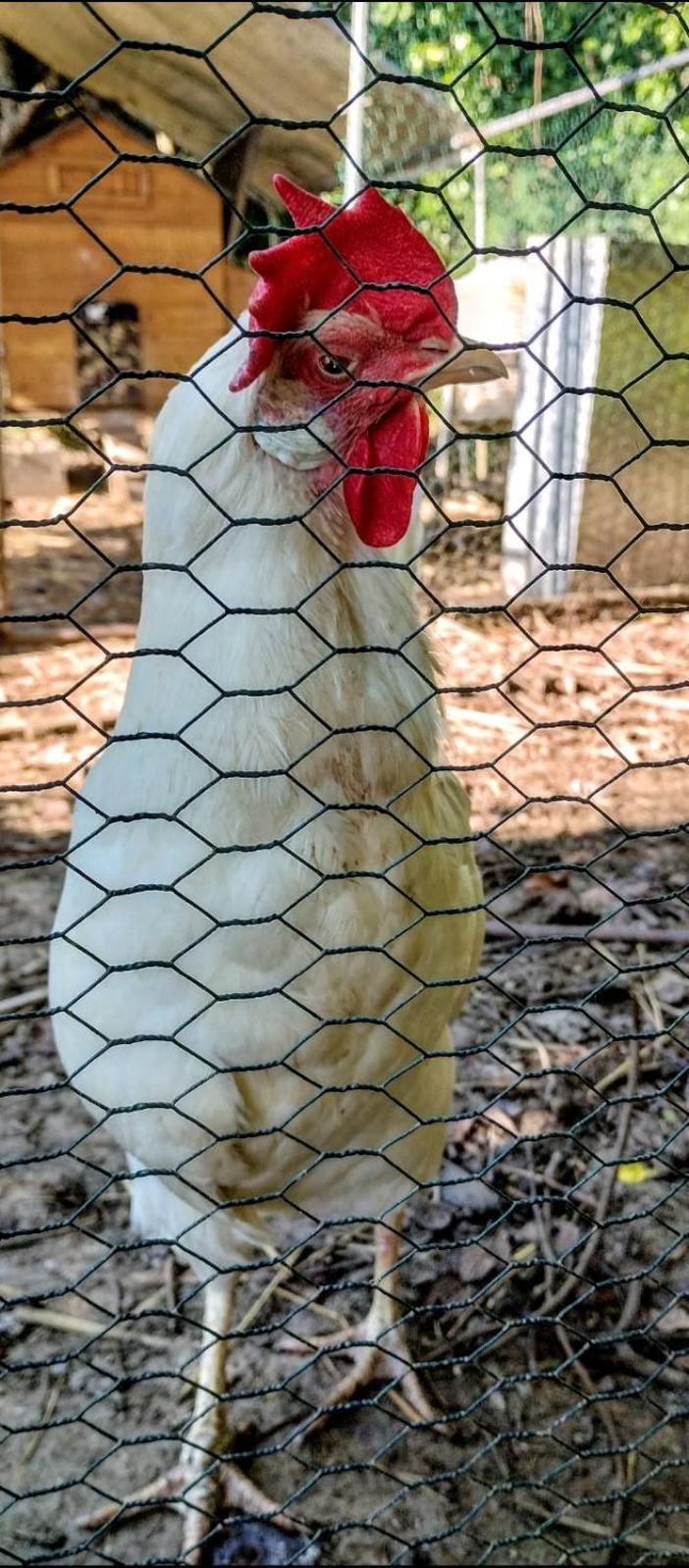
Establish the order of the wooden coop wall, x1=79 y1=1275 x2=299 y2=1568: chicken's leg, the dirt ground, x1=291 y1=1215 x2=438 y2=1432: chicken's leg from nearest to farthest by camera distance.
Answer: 1. the dirt ground
2. x1=79 y1=1275 x2=299 y2=1568: chicken's leg
3. x1=291 y1=1215 x2=438 y2=1432: chicken's leg
4. the wooden coop wall

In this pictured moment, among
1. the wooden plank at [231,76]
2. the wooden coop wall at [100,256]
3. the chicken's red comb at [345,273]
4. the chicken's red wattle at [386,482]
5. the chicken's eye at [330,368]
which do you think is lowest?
the chicken's red wattle at [386,482]

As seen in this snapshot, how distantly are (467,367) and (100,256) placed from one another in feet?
28.2

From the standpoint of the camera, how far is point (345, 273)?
1447 millimetres

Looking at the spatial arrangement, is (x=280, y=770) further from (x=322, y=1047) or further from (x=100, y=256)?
(x=100, y=256)

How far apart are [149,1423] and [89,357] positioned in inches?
356

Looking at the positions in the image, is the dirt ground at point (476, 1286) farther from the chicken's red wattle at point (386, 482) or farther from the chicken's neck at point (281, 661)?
the chicken's red wattle at point (386, 482)

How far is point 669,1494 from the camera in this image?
198cm

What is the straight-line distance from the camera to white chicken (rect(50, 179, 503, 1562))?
1.48m

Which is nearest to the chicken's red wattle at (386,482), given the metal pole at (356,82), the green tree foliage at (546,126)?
the metal pole at (356,82)

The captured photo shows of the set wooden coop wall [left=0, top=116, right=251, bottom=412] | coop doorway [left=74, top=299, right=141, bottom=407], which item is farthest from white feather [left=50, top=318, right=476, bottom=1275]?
coop doorway [left=74, top=299, right=141, bottom=407]

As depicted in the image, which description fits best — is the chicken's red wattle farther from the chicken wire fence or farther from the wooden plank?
the wooden plank

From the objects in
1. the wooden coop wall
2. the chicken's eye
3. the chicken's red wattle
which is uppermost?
the wooden coop wall

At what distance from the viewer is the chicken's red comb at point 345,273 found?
1.42 m

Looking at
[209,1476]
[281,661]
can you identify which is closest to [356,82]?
[281,661]
